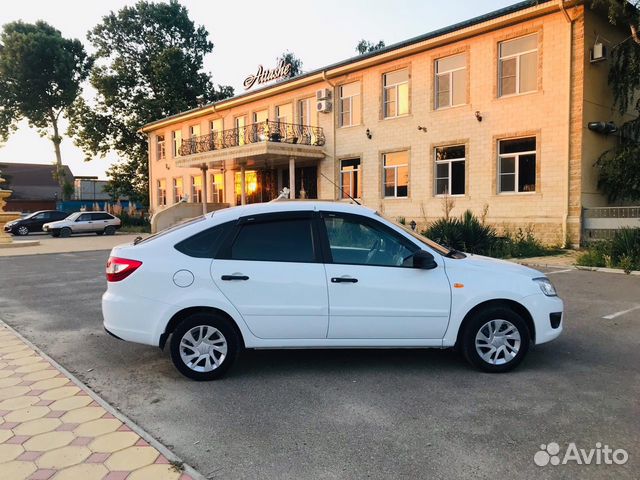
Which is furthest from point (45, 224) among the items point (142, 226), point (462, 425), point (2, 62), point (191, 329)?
point (462, 425)

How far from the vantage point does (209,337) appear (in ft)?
15.5

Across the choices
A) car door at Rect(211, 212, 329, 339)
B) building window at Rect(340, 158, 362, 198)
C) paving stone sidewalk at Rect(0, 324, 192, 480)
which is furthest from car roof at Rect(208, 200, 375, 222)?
building window at Rect(340, 158, 362, 198)

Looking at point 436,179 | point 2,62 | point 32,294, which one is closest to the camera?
point 32,294

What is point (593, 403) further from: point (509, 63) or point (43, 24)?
point (43, 24)

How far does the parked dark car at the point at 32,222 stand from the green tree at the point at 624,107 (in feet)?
111

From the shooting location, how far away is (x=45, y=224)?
108ft

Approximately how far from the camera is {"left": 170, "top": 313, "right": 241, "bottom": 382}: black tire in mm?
4656

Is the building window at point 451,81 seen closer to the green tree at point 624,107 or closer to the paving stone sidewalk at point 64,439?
the green tree at point 624,107

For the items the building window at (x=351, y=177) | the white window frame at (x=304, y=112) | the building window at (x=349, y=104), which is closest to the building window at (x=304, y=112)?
the white window frame at (x=304, y=112)

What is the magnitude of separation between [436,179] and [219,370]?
1716 centimetres

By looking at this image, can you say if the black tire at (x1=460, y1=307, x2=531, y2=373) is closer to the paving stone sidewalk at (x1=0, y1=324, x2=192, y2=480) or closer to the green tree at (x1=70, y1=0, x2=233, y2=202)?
the paving stone sidewalk at (x1=0, y1=324, x2=192, y2=480)

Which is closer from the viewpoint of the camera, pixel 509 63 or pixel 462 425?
pixel 462 425

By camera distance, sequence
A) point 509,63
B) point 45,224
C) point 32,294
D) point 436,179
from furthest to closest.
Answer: point 45,224, point 436,179, point 509,63, point 32,294

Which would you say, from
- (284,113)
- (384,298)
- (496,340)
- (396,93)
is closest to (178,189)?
(284,113)
